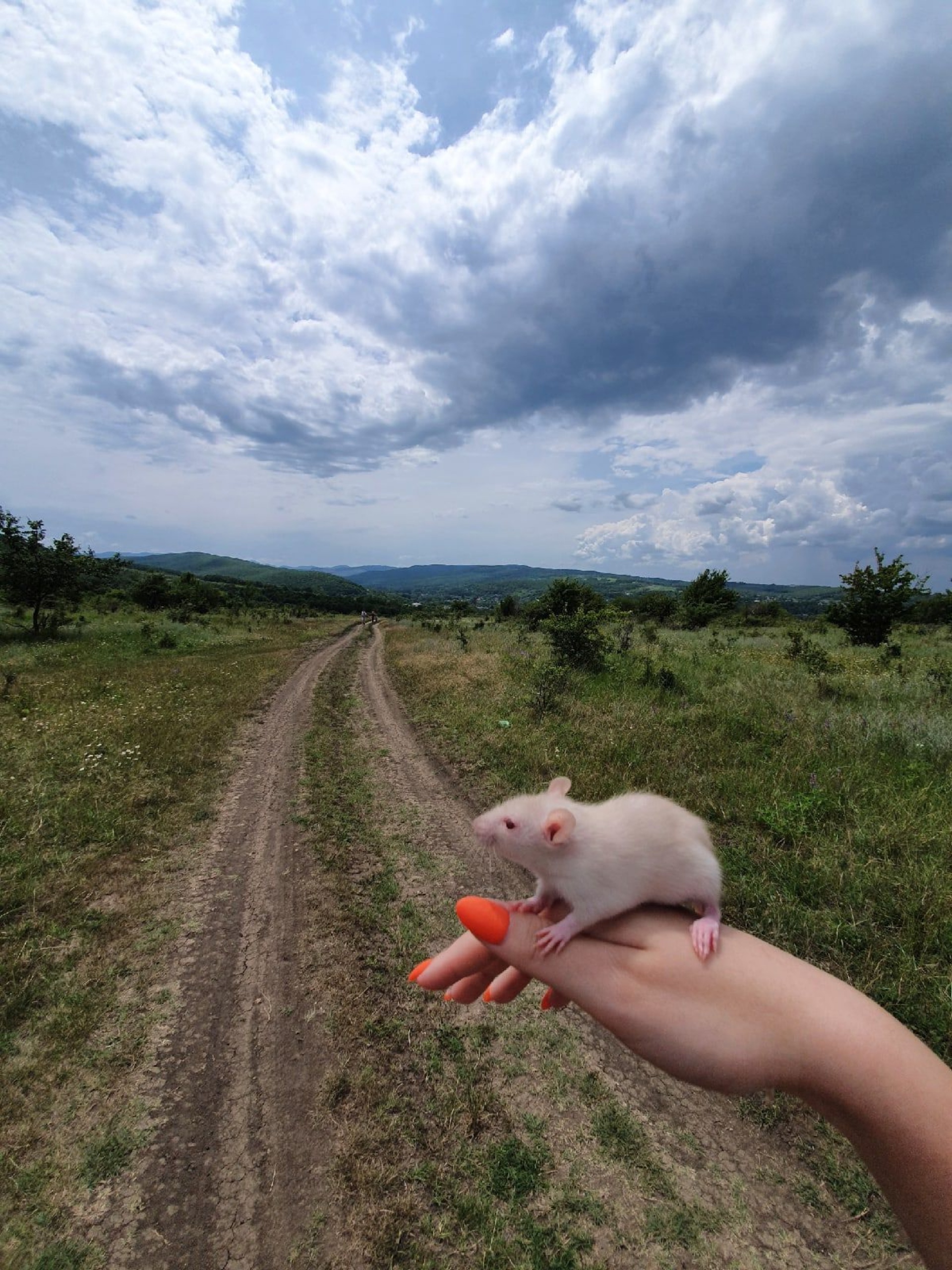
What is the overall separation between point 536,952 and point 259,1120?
141 inches

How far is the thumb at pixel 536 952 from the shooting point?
80.4 inches

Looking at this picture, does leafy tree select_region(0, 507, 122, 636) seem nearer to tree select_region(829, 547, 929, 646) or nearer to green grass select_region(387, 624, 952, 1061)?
green grass select_region(387, 624, 952, 1061)

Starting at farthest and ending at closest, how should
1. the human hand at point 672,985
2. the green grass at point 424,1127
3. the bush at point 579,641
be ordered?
the bush at point 579,641 < the green grass at point 424,1127 < the human hand at point 672,985

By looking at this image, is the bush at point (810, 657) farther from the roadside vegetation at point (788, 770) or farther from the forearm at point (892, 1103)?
the forearm at point (892, 1103)

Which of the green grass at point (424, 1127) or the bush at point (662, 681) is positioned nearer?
the green grass at point (424, 1127)

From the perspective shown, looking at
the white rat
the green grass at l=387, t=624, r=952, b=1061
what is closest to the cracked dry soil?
the green grass at l=387, t=624, r=952, b=1061

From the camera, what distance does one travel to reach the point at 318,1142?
3688 millimetres

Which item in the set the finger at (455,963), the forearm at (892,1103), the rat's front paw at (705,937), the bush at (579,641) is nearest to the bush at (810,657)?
the bush at (579,641)

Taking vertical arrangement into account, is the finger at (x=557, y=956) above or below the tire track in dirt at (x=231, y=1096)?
above

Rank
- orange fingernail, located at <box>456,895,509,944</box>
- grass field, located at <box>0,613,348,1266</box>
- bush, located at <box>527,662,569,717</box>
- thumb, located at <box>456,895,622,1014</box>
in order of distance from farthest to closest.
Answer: bush, located at <box>527,662,569,717</box>
grass field, located at <box>0,613,348,1266</box>
orange fingernail, located at <box>456,895,509,944</box>
thumb, located at <box>456,895,622,1014</box>

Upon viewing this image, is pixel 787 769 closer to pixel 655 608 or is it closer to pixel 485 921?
pixel 485 921

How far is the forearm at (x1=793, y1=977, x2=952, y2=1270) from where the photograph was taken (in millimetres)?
1362

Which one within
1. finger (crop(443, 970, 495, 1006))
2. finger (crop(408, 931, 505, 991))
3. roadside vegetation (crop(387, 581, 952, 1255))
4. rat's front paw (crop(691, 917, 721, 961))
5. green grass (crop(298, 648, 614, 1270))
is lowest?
green grass (crop(298, 648, 614, 1270))

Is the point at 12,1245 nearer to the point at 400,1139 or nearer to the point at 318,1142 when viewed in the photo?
the point at 318,1142
